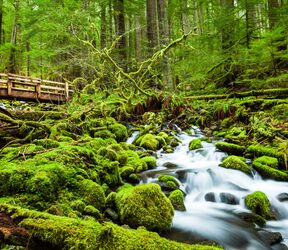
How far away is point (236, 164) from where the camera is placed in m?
5.91

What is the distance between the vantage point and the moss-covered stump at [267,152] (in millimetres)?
5789

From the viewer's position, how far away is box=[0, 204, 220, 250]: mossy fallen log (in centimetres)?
231

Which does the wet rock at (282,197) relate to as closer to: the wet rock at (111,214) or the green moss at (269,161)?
the green moss at (269,161)

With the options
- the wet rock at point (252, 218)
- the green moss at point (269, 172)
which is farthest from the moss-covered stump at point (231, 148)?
the wet rock at point (252, 218)

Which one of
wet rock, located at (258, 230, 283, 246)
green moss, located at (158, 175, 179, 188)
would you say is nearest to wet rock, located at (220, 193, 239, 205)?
green moss, located at (158, 175, 179, 188)

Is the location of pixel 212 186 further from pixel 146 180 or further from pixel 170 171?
pixel 146 180

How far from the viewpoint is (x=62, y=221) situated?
2.49 meters

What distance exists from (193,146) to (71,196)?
4360mm

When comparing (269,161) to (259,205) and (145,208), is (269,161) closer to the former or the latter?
(259,205)

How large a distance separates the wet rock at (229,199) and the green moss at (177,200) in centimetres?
87

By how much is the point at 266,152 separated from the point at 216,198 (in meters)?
1.89

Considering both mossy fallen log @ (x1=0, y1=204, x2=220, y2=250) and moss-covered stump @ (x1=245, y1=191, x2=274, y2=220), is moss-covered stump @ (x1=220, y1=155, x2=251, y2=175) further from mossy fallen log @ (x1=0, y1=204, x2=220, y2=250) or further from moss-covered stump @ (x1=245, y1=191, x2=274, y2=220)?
mossy fallen log @ (x1=0, y1=204, x2=220, y2=250)

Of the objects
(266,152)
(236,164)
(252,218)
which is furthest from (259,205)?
(266,152)

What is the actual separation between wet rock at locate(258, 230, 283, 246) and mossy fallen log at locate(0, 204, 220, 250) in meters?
1.83
